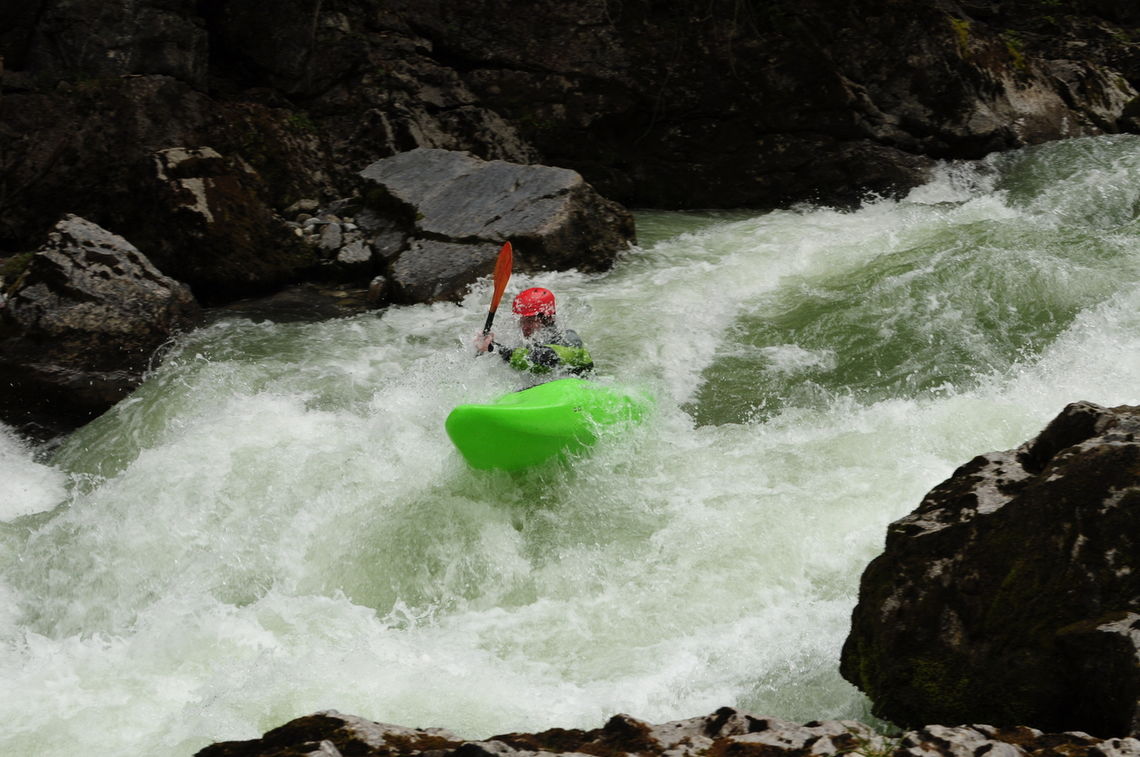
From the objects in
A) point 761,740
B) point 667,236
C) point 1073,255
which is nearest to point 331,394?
point 667,236

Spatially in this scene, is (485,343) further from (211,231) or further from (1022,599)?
(1022,599)

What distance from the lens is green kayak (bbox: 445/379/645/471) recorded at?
4.82 metres

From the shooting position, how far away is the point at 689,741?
7.92ft

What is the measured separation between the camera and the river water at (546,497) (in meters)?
3.61

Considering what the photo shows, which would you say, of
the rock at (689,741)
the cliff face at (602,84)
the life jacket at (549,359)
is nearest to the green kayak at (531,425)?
the life jacket at (549,359)

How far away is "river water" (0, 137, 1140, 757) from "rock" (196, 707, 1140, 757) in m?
0.78

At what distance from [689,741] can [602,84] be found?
8.12 m

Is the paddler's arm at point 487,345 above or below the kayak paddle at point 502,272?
below

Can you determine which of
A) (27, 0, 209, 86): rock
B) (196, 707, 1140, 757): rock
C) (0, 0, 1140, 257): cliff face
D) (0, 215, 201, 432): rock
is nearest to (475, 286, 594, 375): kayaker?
(0, 215, 201, 432): rock

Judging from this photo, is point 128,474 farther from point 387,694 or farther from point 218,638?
point 387,694

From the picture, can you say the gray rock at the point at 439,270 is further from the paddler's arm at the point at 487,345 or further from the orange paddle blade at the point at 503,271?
the paddler's arm at the point at 487,345

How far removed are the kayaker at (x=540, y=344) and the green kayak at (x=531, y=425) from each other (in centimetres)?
37

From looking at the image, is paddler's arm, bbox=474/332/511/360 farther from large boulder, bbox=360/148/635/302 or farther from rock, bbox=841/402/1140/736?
rock, bbox=841/402/1140/736

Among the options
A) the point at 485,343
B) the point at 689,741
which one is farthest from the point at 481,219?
the point at 689,741
